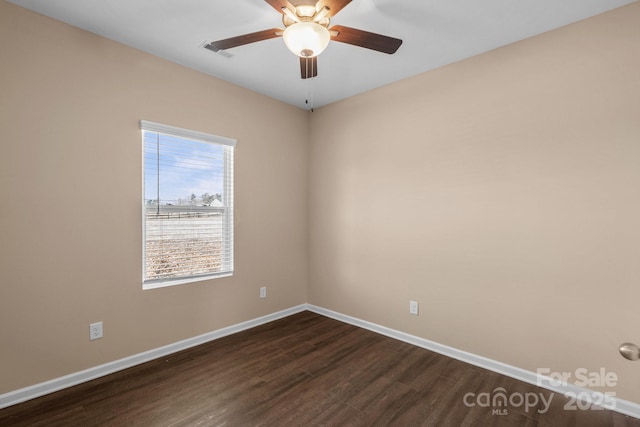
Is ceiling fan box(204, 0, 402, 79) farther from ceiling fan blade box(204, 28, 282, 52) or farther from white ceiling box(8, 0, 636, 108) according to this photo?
white ceiling box(8, 0, 636, 108)

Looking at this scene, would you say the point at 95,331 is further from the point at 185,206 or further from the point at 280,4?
the point at 280,4

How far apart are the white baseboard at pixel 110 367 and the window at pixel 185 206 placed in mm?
581

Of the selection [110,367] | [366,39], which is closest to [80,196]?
[110,367]

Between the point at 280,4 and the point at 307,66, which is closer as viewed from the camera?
the point at 280,4

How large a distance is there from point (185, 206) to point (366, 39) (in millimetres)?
2172

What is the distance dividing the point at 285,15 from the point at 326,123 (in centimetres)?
220

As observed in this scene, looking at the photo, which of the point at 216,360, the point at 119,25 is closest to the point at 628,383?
the point at 216,360

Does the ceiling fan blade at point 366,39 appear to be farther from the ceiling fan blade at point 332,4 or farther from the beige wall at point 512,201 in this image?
the beige wall at point 512,201

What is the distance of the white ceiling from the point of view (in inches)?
79.0

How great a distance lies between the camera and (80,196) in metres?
2.29

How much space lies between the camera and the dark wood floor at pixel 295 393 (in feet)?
6.26

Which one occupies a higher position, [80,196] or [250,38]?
[250,38]

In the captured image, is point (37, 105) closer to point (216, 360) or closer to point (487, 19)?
point (216, 360)

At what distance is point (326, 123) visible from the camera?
150 inches
